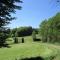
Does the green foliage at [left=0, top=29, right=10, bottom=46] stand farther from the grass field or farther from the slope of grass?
the slope of grass

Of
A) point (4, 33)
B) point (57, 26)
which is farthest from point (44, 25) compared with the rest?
point (4, 33)

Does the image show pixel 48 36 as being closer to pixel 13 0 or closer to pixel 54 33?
pixel 54 33

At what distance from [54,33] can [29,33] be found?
87.6 ft

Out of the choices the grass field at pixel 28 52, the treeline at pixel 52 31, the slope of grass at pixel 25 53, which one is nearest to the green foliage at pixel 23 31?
the treeline at pixel 52 31

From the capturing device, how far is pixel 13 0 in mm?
23609

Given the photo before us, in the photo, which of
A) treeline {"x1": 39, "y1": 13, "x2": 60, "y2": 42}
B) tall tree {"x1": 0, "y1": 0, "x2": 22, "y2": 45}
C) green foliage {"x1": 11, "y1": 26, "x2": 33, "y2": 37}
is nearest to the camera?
tall tree {"x1": 0, "y1": 0, "x2": 22, "y2": 45}

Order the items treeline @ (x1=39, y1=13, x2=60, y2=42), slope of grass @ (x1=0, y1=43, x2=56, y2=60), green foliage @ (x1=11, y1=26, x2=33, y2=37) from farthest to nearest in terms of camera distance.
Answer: green foliage @ (x1=11, y1=26, x2=33, y2=37) < treeline @ (x1=39, y1=13, x2=60, y2=42) < slope of grass @ (x1=0, y1=43, x2=56, y2=60)

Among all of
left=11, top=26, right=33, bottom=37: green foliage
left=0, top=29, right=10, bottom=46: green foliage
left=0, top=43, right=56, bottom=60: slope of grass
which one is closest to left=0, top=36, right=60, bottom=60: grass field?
left=0, top=43, right=56, bottom=60: slope of grass

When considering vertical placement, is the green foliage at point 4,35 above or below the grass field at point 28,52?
above

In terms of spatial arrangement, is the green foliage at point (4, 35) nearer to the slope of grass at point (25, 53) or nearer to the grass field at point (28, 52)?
the grass field at point (28, 52)

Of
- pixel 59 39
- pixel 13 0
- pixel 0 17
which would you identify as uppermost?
pixel 13 0

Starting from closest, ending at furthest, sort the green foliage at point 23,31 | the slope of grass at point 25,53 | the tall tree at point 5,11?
the tall tree at point 5,11 < the slope of grass at point 25,53 < the green foliage at point 23,31

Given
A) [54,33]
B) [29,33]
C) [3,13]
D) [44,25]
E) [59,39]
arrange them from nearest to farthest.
Result: [3,13] → [59,39] → [54,33] → [44,25] → [29,33]

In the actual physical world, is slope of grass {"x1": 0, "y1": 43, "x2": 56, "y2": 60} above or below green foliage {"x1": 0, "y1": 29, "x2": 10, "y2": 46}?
below
